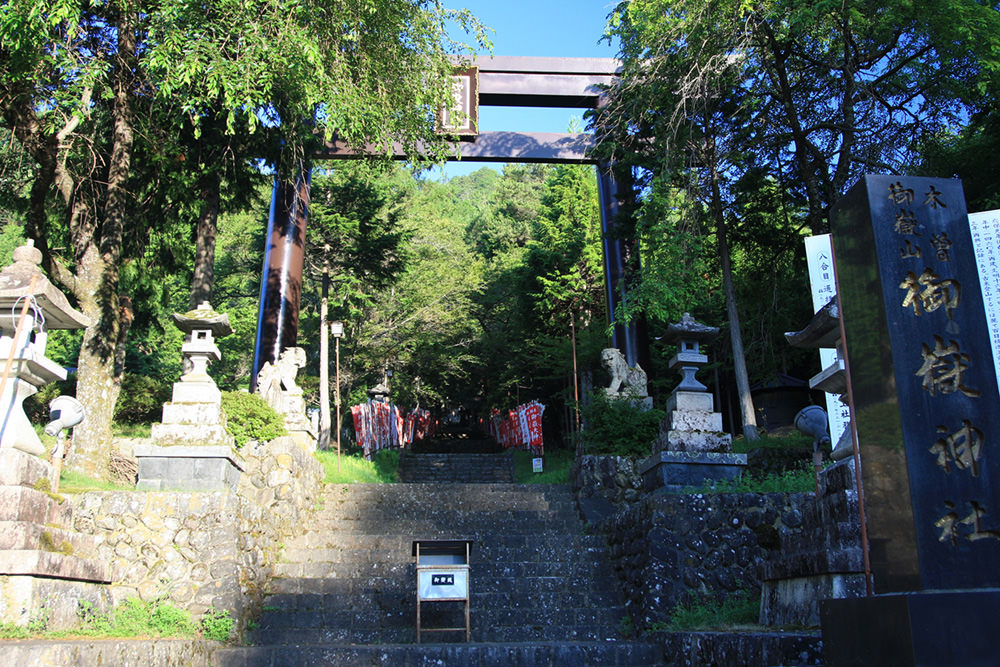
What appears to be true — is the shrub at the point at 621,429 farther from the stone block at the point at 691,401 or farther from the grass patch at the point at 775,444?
the stone block at the point at 691,401

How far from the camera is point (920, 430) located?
347 cm

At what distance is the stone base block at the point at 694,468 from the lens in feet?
27.7

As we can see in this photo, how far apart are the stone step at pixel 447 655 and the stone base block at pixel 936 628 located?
3.60 metres

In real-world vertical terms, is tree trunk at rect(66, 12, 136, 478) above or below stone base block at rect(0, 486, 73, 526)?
above

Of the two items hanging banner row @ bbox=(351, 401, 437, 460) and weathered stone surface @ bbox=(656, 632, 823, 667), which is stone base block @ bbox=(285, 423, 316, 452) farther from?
weathered stone surface @ bbox=(656, 632, 823, 667)

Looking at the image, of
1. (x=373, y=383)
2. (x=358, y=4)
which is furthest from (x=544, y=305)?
(x=358, y=4)

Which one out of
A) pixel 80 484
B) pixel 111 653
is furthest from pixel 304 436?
pixel 111 653

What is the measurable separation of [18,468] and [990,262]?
10.5 metres

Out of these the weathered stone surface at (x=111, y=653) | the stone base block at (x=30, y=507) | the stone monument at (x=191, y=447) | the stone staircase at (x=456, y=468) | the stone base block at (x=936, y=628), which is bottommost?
the weathered stone surface at (x=111, y=653)

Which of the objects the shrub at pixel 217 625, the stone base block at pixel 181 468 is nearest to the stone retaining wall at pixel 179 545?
the shrub at pixel 217 625

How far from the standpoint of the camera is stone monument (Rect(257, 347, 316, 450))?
11.8 m

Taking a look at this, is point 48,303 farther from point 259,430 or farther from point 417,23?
point 417,23

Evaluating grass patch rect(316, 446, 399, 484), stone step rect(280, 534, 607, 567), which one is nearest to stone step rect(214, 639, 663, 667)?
stone step rect(280, 534, 607, 567)

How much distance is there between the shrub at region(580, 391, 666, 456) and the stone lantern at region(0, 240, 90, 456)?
737 cm
